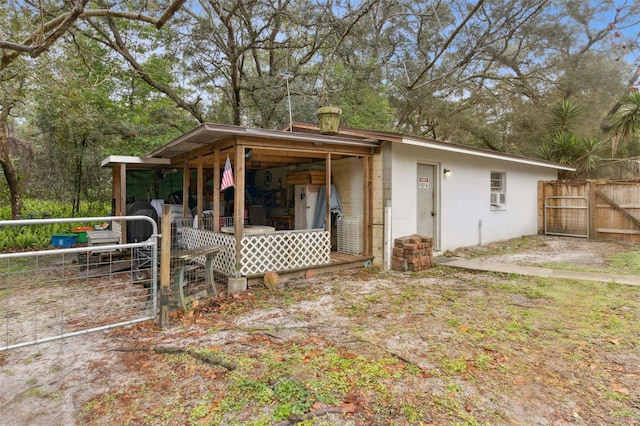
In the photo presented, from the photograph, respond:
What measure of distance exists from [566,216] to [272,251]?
10.2 m

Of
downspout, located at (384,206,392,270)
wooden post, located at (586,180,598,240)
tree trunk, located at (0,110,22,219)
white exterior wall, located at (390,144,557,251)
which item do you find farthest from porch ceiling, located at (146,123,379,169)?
wooden post, located at (586,180,598,240)

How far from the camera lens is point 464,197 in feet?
28.1

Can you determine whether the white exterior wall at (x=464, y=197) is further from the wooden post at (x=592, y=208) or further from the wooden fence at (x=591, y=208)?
the wooden post at (x=592, y=208)

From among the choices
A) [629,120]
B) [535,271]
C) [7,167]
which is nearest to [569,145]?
[629,120]

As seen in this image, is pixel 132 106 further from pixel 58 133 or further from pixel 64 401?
pixel 64 401

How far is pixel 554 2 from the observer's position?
1202cm

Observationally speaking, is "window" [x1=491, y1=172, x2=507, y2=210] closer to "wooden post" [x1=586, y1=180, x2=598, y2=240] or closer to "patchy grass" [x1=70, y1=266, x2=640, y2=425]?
"wooden post" [x1=586, y1=180, x2=598, y2=240]

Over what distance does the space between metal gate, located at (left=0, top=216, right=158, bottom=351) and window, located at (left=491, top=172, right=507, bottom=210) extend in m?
8.92

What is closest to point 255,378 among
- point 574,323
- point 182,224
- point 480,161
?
point 574,323

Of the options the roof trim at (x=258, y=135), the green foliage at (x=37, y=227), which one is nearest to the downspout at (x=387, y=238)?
the roof trim at (x=258, y=135)

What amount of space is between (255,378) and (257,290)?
260 centimetres

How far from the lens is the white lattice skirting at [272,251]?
5.29m

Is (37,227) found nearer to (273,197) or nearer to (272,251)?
(273,197)

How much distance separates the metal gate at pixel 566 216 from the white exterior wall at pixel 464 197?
1.44 feet
